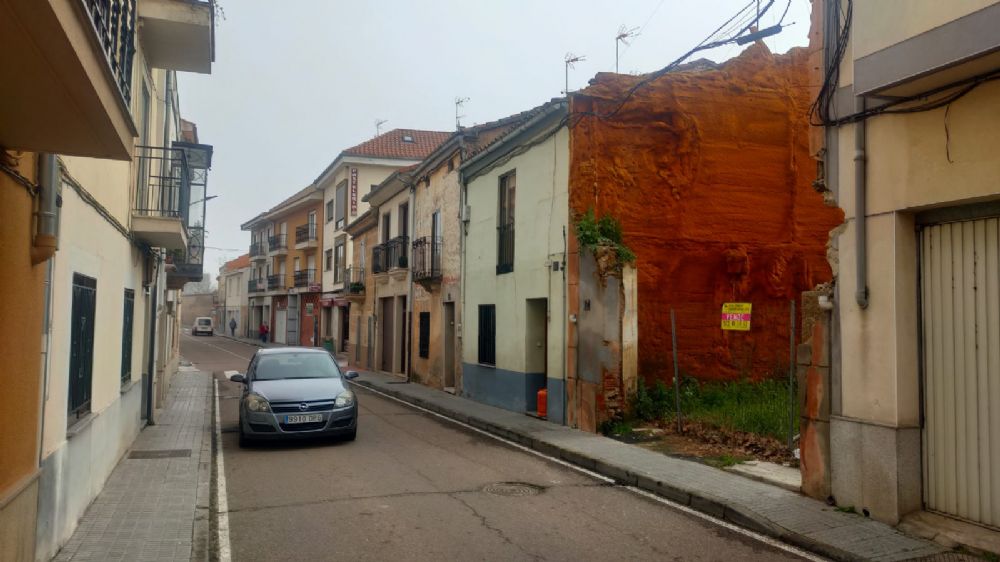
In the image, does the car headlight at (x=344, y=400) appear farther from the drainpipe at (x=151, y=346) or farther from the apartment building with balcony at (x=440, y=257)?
the apartment building with balcony at (x=440, y=257)

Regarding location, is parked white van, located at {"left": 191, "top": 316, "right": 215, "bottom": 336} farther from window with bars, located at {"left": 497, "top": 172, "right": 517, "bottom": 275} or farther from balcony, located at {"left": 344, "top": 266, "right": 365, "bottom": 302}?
window with bars, located at {"left": 497, "top": 172, "right": 517, "bottom": 275}

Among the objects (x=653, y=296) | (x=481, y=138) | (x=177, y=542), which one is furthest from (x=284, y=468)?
(x=481, y=138)

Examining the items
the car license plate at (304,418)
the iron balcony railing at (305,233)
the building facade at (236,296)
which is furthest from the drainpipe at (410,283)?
the building facade at (236,296)

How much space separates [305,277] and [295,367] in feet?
120

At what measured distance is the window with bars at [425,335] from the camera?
2193 centimetres

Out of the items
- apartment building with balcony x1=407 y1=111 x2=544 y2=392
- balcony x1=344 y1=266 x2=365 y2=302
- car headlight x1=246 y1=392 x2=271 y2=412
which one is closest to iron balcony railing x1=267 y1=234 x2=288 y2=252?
balcony x1=344 y1=266 x2=365 y2=302

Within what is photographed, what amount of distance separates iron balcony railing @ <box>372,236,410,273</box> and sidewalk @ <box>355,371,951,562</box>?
12012mm

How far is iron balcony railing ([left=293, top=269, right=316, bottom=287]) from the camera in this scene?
47481 mm

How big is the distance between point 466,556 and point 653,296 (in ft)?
26.6

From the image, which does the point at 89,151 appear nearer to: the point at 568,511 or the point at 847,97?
the point at 568,511

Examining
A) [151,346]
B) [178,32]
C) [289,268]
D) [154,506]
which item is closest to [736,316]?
[154,506]

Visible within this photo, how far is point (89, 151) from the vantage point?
185 inches

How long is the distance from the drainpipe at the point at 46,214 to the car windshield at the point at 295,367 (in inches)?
285

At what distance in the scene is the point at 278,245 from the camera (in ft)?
173
